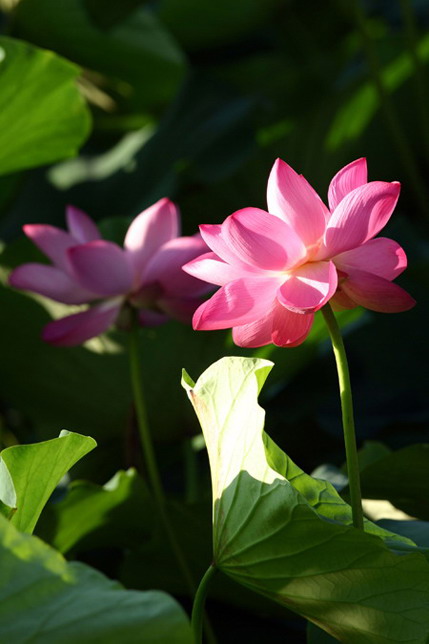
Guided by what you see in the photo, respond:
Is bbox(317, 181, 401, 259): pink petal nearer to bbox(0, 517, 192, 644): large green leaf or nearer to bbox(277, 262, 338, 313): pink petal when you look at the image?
bbox(277, 262, 338, 313): pink petal

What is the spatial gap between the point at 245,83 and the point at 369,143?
464 mm

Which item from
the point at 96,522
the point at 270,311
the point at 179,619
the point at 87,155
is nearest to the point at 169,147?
the point at 87,155

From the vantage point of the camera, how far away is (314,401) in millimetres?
972

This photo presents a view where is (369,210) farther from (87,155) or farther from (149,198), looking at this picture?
(87,155)

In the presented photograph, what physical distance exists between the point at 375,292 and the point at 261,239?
0.07 m

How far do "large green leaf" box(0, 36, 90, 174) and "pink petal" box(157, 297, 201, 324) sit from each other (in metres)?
0.32

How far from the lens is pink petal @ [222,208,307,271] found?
1.47 feet

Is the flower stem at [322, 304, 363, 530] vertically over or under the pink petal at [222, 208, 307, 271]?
under

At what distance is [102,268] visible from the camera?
71 centimetres

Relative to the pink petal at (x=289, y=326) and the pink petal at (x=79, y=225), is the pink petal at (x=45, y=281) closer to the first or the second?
the pink petal at (x=79, y=225)

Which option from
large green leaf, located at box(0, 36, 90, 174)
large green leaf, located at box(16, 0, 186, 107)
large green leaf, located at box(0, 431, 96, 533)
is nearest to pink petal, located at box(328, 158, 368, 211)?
large green leaf, located at box(0, 431, 96, 533)

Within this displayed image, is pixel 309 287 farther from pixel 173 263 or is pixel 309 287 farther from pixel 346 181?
pixel 173 263

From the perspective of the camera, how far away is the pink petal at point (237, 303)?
46 cm

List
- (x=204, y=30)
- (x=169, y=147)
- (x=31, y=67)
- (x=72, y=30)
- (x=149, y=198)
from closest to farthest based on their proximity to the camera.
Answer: (x=31, y=67) → (x=149, y=198) → (x=169, y=147) → (x=72, y=30) → (x=204, y=30)
